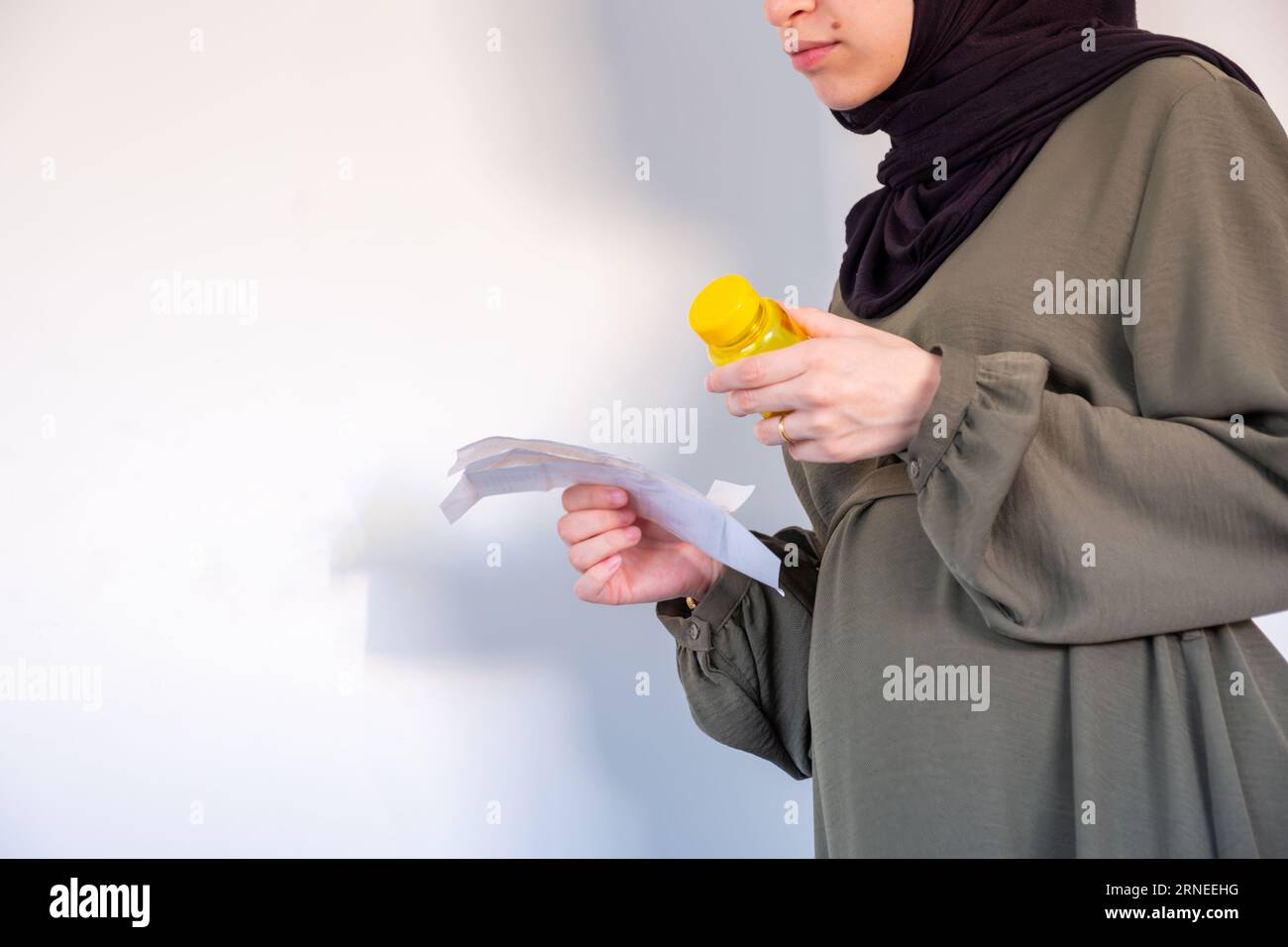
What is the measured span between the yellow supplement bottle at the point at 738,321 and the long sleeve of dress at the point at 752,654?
0.97ft

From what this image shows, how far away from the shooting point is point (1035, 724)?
76 centimetres

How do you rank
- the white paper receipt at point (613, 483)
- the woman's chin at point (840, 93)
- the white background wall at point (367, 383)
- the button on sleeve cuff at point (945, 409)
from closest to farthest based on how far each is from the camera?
the button on sleeve cuff at point (945, 409) < the white paper receipt at point (613, 483) < the woman's chin at point (840, 93) < the white background wall at point (367, 383)

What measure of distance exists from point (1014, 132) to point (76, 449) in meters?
1.08

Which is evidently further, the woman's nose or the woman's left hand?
the woman's nose

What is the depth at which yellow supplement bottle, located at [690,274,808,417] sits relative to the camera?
29.3 inches

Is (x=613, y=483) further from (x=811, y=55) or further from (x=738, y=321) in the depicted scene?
(x=811, y=55)

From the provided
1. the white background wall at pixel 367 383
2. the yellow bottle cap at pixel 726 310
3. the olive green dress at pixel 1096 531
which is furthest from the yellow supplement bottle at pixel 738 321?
the white background wall at pixel 367 383

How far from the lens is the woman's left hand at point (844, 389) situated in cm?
71

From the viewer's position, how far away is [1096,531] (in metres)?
0.72

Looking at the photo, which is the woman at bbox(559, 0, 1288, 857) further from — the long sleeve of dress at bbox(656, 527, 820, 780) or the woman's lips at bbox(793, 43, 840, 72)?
the long sleeve of dress at bbox(656, 527, 820, 780)

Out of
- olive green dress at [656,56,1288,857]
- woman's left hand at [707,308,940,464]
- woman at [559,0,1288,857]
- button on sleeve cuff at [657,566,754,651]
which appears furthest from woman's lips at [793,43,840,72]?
button on sleeve cuff at [657,566,754,651]

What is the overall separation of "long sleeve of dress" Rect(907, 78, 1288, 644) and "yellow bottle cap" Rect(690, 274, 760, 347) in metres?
0.13

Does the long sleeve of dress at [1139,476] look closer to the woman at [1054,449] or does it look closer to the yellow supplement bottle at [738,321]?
the woman at [1054,449]
